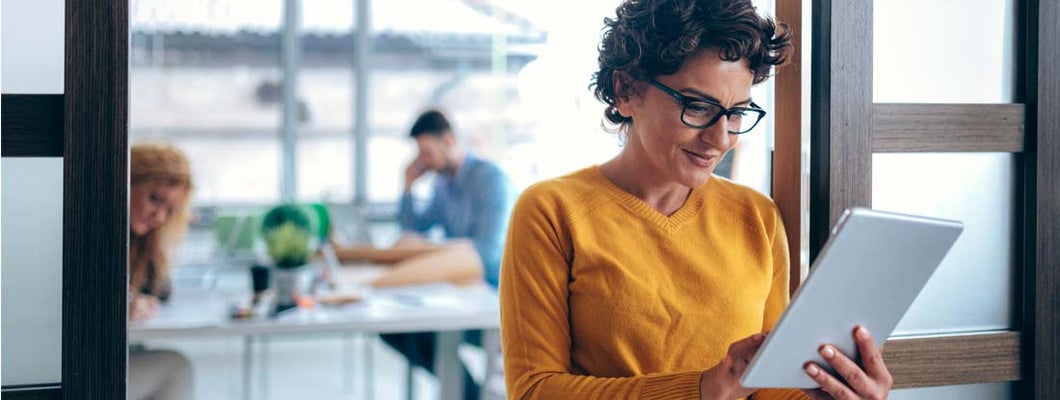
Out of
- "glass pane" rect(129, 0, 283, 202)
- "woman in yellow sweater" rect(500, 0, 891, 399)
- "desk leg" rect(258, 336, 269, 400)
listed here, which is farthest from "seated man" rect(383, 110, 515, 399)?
"woman in yellow sweater" rect(500, 0, 891, 399)

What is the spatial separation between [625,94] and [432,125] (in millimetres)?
3246

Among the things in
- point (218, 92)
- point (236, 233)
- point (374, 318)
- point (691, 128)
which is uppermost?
point (218, 92)

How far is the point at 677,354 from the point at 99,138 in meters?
0.92

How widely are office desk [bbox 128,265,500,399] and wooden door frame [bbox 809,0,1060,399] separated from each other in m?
1.85

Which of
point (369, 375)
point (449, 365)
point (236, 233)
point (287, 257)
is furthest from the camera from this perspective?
point (236, 233)

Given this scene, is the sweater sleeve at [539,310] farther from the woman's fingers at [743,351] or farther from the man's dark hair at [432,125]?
the man's dark hair at [432,125]

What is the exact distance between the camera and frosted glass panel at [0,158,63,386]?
1416mm

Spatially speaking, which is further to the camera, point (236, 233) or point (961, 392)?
point (236, 233)

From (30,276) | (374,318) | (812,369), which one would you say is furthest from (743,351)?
(374,318)

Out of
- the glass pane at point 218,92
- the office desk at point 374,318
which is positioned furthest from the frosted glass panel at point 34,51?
the glass pane at point 218,92

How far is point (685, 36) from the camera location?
53.9 inches

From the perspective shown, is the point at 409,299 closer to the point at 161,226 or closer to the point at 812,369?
the point at 161,226

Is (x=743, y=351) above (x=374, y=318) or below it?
above

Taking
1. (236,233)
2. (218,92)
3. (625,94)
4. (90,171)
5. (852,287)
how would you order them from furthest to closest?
(218,92) < (236,233) < (625,94) < (90,171) < (852,287)
